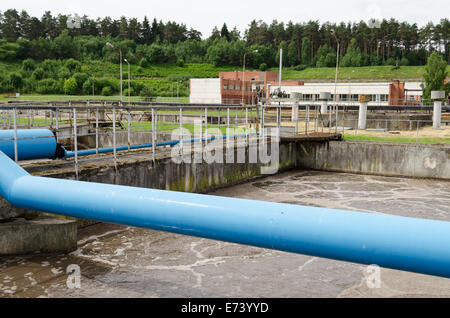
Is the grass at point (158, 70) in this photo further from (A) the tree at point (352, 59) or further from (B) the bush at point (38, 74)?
(A) the tree at point (352, 59)

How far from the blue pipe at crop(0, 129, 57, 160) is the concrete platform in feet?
5.25

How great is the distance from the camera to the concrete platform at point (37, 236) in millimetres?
7207

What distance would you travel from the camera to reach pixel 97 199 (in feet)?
17.0

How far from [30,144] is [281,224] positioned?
679 centimetres

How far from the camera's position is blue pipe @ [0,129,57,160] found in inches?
331

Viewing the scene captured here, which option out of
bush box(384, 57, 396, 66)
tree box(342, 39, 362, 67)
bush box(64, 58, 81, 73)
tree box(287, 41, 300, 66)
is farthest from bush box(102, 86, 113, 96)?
bush box(384, 57, 396, 66)

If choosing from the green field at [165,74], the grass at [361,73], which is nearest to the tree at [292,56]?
the green field at [165,74]

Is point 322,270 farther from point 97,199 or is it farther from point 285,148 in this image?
point 285,148

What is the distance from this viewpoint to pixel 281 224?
12.7 feet

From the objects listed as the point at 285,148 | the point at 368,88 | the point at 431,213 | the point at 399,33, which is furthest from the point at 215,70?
the point at 431,213

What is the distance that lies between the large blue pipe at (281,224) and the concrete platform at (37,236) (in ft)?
7.13

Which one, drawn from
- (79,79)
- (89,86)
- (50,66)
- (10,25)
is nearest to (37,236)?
(89,86)

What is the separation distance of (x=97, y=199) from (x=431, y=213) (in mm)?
10482

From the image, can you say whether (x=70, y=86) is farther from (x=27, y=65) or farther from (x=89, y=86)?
(x=27, y=65)
